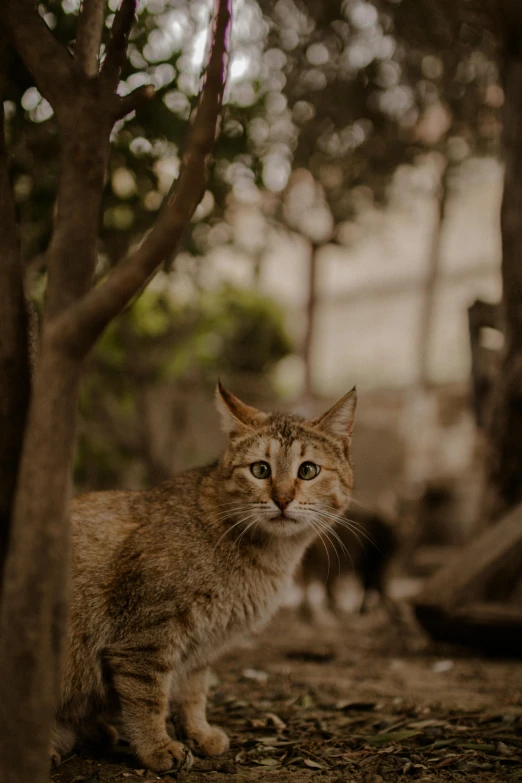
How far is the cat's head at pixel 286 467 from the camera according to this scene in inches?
123

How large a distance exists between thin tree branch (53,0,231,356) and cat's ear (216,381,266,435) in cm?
136

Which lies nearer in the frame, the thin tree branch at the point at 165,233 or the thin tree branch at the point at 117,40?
the thin tree branch at the point at 165,233

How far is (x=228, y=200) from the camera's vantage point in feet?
18.0

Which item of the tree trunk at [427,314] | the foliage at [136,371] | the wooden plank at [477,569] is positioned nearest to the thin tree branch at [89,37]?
the wooden plank at [477,569]

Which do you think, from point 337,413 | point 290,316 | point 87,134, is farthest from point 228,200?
point 290,316

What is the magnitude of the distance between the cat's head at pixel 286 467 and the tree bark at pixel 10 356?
107 centimetres

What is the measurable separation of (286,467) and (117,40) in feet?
6.03

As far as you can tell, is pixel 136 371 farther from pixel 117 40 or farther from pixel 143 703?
pixel 117 40

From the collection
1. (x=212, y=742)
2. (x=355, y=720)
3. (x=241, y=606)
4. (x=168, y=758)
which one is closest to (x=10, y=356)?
(x=241, y=606)

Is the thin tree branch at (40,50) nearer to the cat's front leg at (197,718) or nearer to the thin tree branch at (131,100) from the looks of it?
the thin tree branch at (131,100)

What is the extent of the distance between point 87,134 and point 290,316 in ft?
33.7

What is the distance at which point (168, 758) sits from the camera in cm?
278

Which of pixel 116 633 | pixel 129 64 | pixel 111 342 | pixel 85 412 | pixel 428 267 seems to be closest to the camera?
pixel 116 633

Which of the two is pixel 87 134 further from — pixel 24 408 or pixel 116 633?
pixel 116 633
